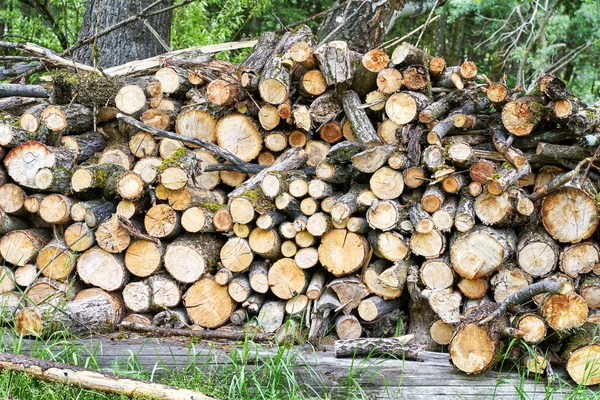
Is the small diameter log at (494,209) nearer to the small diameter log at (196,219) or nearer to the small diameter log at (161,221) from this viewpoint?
the small diameter log at (196,219)

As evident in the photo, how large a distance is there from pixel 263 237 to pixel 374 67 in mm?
1304

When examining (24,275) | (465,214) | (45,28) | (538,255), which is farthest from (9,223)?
(45,28)

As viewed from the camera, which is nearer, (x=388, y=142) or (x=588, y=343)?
(x=588, y=343)

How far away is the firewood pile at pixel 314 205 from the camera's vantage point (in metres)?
3.67

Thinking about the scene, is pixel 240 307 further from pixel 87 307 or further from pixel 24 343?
pixel 24 343

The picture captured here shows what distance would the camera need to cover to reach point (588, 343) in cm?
314

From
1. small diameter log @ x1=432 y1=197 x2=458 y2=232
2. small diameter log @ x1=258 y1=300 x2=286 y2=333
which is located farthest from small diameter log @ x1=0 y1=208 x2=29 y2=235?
small diameter log @ x1=432 y1=197 x2=458 y2=232

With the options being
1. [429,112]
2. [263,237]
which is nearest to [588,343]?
[429,112]

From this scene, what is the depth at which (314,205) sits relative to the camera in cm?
394

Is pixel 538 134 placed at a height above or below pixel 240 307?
above

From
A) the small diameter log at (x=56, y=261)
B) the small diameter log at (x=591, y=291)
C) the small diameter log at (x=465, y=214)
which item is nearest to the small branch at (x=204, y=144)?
the small diameter log at (x=56, y=261)

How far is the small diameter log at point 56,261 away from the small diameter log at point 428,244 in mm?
2125

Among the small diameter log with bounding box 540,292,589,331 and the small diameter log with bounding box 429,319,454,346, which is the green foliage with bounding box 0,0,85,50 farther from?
the small diameter log with bounding box 540,292,589,331

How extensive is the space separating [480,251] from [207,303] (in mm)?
1672
